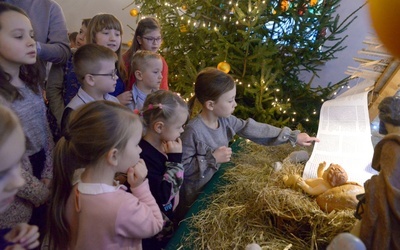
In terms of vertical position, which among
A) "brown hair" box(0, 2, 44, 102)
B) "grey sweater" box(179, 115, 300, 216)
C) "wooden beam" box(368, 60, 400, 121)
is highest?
"wooden beam" box(368, 60, 400, 121)

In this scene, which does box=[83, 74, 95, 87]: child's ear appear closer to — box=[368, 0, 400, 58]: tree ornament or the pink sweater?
the pink sweater

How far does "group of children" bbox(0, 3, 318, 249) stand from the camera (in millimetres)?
1147

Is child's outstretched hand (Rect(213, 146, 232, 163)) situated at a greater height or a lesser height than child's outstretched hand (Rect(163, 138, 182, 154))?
lesser

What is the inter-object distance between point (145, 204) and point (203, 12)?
7.66ft

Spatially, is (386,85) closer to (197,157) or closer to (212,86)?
(212,86)

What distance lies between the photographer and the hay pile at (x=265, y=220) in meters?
1.23

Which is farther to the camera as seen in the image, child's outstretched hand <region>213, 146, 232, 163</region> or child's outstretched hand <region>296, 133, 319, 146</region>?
child's outstretched hand <region>296, 133, 319, 146</region>

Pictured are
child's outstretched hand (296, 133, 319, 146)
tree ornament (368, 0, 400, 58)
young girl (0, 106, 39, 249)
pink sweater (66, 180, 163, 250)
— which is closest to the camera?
tree ornament (368, 0, 400, 58)

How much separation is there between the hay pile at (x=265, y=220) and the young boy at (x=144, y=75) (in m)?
0.81

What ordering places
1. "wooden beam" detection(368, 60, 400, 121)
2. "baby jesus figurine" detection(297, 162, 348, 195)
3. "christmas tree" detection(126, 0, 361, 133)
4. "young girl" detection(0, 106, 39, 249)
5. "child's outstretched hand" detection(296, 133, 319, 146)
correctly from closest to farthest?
"young girl" detection(0, 106, 39, 249)
"baby jesus figurine" detection(297, 162, 348, 195)
"wooden beam" detection(368, 60, 400, 121)
"child's outstretched hand" detection(296, 133, 319, 146)
"christmas tree" detection(126, 0, 361, 133)

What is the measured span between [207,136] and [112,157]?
0.82 metres

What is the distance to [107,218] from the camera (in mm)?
1113

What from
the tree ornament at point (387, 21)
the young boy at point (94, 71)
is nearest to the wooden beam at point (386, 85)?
the tree ornament at point (387, 21)

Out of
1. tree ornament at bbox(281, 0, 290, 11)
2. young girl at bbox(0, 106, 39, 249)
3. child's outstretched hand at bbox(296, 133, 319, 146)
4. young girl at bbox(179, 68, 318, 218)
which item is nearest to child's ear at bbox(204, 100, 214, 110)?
young girl at bbox(179, 68, 318, 218)
